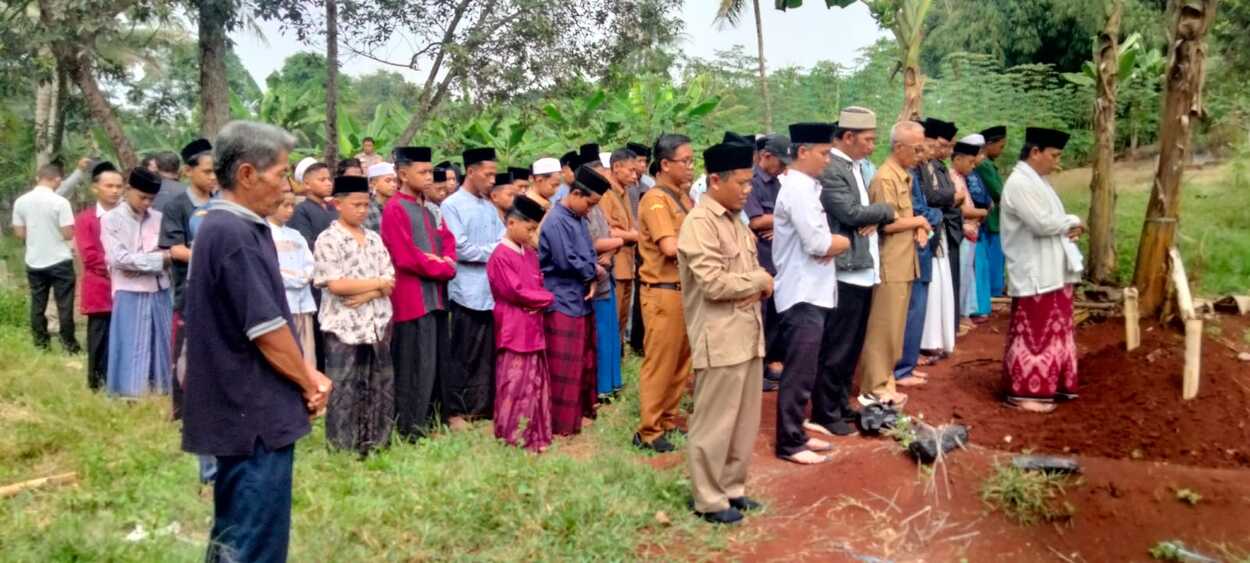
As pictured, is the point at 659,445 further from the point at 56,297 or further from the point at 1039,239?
the point at 56,297

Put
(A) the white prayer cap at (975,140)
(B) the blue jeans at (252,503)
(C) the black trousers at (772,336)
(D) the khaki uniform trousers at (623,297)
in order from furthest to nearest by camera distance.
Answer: (A) the white prayer cap at (975,140) → (D) the khaki uniform trousers at (623,297) → (C) the black trousers at (772,336) → (B) the blue jeans at (252,503)

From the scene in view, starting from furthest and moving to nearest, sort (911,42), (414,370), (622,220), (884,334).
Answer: (911,42), (622,220), (884,334), (414,370)

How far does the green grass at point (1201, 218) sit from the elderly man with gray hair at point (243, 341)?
7.11 m

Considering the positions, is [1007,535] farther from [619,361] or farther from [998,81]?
[998,81]

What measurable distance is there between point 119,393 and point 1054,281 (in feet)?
21.3

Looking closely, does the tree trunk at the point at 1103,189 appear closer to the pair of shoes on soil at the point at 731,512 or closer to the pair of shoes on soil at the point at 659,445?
the pair of shoes on soil at the point at 659,445

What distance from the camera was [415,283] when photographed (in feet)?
20.3

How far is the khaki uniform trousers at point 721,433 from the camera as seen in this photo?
15.6 ft

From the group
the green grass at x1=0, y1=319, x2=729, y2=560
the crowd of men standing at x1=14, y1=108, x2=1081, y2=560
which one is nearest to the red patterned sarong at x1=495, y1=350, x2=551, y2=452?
the crowd of men standing at x1=14, y1=108, x2=1081, y2=560

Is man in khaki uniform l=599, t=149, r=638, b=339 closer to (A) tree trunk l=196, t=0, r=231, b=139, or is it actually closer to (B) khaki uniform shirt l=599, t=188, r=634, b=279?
(B) khaki uniform shirt l=599, t=188, r=634, b=279

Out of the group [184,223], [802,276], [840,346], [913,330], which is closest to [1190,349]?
[913,330]

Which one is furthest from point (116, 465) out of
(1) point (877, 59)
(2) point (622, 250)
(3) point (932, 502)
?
(1) point (877, 59)

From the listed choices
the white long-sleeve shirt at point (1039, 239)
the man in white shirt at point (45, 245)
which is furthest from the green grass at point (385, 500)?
the man in white shirt at point (45, 245)

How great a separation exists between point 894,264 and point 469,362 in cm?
287
